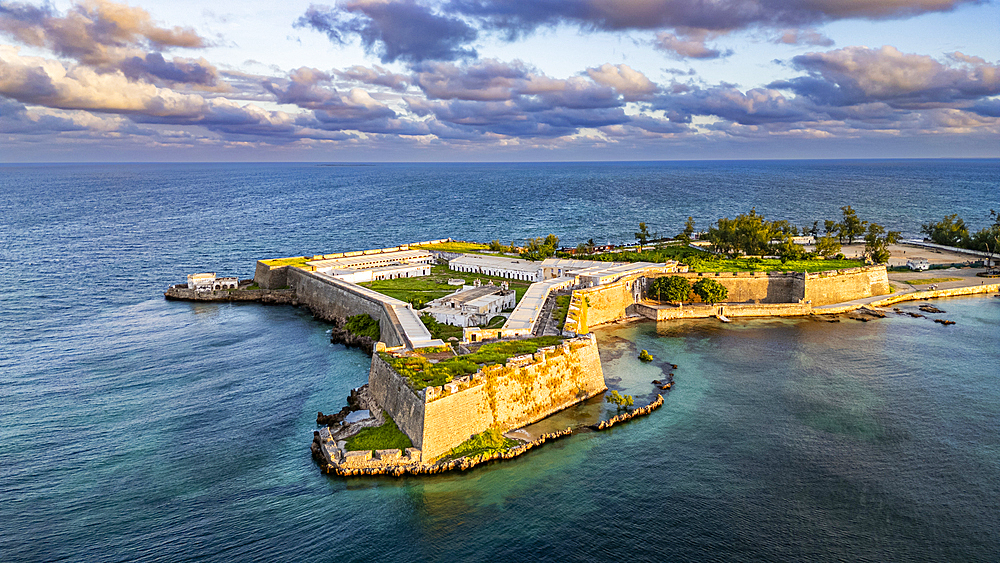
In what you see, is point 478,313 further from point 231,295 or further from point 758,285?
point 758,285

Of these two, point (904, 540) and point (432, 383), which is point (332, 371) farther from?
point (904, 540)

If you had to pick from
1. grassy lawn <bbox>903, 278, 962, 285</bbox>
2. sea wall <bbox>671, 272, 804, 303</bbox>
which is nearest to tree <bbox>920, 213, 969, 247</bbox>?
grassy lawn <bbox>903, 278, 962, 285</bbox>

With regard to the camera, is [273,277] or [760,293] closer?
[760,293]

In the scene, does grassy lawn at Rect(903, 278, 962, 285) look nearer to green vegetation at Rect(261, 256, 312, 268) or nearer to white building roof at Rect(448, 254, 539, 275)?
white building roof at Rect(448, 254, 539, 275)

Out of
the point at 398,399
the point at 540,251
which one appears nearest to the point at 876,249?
the point at 540,251

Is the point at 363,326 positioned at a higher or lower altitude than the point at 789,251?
lower

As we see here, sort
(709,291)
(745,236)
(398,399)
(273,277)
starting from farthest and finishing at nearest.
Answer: (745,236)
(273,277)
(709,291)
(398,399)

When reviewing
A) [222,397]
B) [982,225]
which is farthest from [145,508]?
[982,225]
